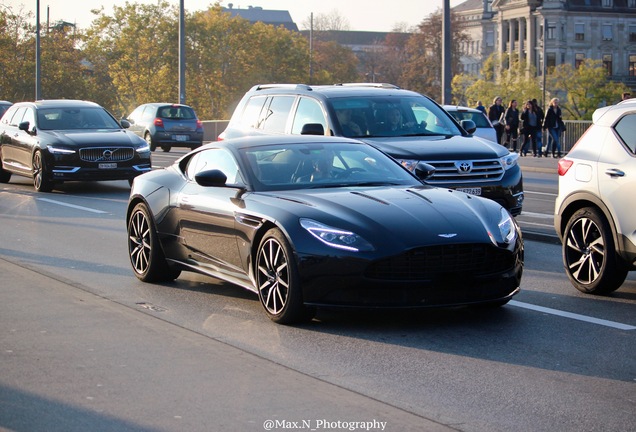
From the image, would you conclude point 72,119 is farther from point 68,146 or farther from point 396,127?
point 396,127

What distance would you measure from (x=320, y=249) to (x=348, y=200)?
0.65m

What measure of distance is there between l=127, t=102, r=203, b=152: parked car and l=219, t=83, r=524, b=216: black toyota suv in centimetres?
2545

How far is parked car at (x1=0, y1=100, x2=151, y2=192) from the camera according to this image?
20734mm

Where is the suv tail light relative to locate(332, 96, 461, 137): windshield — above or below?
below

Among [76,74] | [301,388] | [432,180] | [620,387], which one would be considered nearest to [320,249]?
[301,388]

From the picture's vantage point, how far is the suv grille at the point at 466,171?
13.3 m

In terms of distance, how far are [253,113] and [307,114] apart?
3.97 ft

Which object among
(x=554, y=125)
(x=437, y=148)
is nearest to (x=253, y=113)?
(x=437, y=148)

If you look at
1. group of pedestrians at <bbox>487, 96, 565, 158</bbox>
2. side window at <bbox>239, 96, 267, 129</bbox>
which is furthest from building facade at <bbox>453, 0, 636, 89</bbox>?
side window at <bbox>239, 96, 267, 129</bbox>

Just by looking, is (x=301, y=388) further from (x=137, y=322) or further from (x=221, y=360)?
(x=137, y=322)

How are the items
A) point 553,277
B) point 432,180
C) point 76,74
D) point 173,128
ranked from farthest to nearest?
point 76,74 < point 173,128 < point 432,180 < point 553,277

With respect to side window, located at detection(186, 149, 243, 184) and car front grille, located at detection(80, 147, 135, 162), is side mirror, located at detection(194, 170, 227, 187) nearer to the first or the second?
side window, located at detection(186, 149, 243, 184)

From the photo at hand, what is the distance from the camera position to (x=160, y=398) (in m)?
5.97

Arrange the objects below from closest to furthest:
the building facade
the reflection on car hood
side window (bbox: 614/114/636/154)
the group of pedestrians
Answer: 1. the reflection on car hood
2. side window (bbox: 614/114/636/154)
3. the group of pedestrians
4. the building facade
